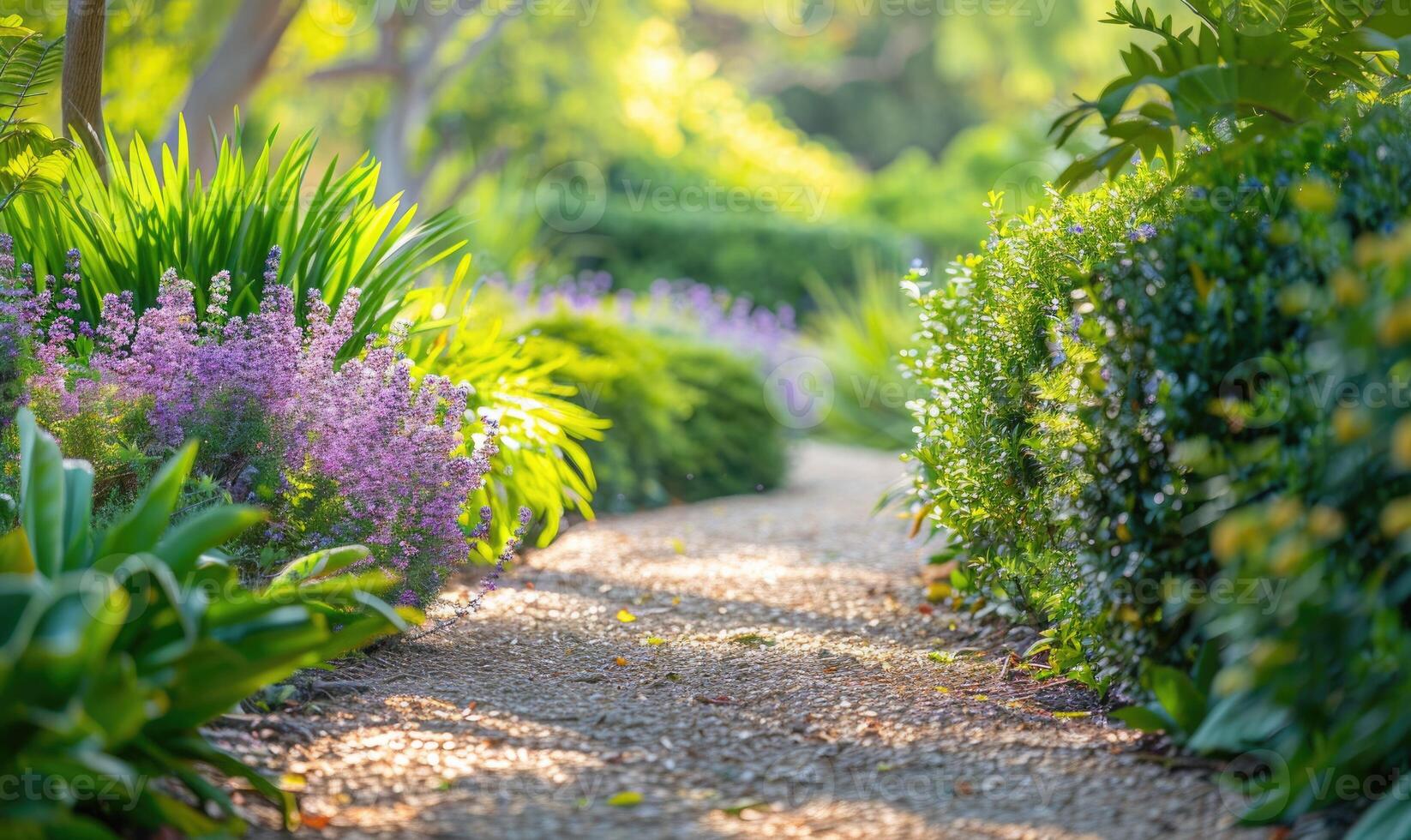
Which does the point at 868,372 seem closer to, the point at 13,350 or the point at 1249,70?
the point at 1249,70

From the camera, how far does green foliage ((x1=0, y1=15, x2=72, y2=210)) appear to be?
3625 millimetres

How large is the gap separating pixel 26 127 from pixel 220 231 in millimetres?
669

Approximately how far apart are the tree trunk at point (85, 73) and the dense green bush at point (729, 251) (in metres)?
11.5

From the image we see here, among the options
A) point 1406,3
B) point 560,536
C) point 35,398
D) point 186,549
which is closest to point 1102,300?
point 1406,3

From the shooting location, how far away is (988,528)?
12.2ft

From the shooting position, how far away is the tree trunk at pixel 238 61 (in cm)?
677

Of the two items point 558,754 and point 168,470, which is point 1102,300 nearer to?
point 558,754

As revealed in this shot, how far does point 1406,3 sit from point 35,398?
4170 mm
